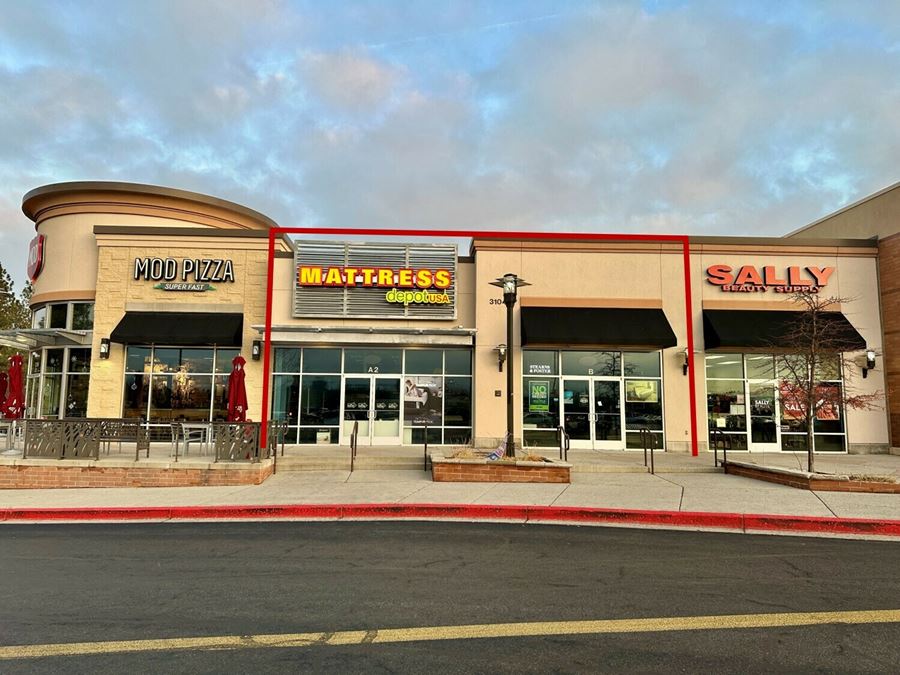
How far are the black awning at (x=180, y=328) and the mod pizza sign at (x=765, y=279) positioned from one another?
1487 cm

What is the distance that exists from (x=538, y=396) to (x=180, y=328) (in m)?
11.0

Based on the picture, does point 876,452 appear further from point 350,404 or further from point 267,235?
point 267,235

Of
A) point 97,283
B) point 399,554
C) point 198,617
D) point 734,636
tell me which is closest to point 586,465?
point 399,554

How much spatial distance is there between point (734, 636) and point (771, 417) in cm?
1539

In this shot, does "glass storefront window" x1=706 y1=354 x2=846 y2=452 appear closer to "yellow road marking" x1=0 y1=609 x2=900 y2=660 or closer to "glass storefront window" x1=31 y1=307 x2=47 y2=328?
"yellow road marking" x1=0 y1=609 x2=900 y2=660

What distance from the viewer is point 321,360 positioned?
1778cm

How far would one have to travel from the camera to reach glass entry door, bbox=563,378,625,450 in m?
17.2

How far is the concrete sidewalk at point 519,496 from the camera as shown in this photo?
30.8 ft

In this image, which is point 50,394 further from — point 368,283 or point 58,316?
point 368,283

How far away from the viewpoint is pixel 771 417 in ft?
57.5

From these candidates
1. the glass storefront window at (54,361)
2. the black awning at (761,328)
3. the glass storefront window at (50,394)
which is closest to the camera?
the black awning at (761,328)

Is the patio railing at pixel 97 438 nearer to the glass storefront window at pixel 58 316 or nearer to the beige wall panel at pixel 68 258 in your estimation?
the glass storefront window at pixel 58 316

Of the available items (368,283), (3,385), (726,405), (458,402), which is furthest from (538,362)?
(3,385)

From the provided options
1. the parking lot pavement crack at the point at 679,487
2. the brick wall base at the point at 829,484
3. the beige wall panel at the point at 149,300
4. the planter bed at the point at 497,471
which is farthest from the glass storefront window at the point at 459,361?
the brick wall base at the point at 829,484
